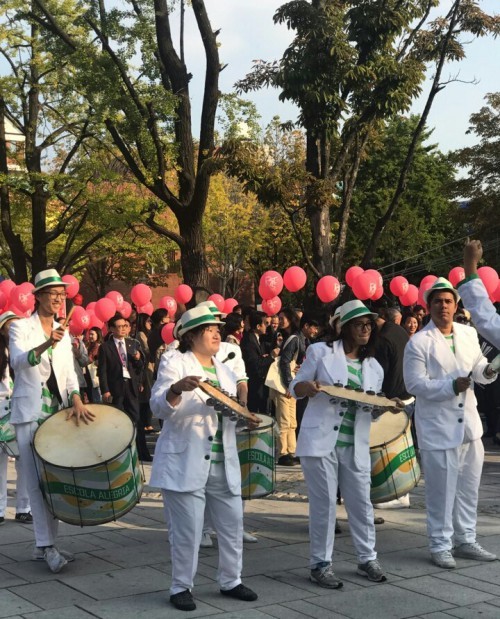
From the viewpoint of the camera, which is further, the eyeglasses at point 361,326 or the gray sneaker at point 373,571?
the eyeglasses at point 361,326

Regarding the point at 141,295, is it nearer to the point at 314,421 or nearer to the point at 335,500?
the point at 314,421

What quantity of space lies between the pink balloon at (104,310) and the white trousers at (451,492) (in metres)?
11.6

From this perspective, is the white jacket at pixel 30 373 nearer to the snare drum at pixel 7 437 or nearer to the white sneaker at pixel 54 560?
the white sneaker at pixel 54 560

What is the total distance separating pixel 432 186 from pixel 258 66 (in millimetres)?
31843

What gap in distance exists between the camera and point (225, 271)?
48.5 metres

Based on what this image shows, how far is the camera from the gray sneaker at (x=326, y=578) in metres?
6.38

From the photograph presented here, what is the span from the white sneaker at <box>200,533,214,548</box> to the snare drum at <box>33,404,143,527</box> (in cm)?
131

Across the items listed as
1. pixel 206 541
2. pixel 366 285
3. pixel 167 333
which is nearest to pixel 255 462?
pixel 206 541

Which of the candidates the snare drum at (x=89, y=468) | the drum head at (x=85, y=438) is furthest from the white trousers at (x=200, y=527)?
the drum head at (x=85, y=438)

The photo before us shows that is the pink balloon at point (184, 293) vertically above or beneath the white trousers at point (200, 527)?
above

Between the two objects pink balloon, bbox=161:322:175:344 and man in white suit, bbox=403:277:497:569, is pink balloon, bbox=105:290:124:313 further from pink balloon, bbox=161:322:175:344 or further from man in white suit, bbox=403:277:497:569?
man in white suit, bbox=403:277:497:569

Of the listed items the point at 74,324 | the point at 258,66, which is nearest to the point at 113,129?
the point at 258,66

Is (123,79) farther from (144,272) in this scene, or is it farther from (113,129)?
(144,272)

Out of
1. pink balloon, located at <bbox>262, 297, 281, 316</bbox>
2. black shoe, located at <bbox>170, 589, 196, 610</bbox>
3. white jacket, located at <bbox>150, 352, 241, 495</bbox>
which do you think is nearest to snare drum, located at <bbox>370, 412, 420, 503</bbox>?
white jacket, located at <bbox>150, 352, 241, 495</bbox>
